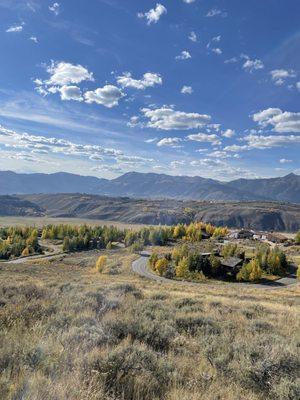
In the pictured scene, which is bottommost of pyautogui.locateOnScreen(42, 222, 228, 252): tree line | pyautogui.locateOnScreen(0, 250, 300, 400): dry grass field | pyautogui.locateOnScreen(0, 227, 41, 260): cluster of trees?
pyautogui.locateOnScreen(0, 227, 41, 260): cluster of trees

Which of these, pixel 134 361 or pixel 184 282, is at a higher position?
pixel 134 361

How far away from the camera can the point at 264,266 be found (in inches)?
3292

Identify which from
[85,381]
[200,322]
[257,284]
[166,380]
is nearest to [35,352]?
[85,381]

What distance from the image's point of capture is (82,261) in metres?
103

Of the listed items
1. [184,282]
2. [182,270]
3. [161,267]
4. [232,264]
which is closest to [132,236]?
[161,267]

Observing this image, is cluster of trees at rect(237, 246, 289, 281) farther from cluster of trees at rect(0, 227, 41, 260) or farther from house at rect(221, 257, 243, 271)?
cluster of trees at rect(0, 227, 41, 260)

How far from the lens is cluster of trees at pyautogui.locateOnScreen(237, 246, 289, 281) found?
76781 mm

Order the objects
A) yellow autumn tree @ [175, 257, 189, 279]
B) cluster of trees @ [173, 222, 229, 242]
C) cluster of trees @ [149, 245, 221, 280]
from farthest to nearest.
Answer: cluster of trees @ [173, 222, 229, 242], cluster of trees @ [149, 245, 221, 280], yellow autumn tree @ [175, 257, 189, 279]

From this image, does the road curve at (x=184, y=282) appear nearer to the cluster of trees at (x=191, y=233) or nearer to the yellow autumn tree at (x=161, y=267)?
the yellow autumn tree at (x=161, y=267)

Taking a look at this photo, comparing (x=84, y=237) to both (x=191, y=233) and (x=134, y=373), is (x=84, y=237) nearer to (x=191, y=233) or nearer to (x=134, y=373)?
(x=191, y=233)

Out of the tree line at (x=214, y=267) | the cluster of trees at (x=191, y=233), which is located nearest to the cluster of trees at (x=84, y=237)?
the cluster of trees at (x=191, y=233)

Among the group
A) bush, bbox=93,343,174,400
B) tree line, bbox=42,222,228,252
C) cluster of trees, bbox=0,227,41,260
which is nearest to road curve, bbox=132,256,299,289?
tree line, bbox=42,222,228,252

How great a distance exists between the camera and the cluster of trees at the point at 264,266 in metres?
76.8

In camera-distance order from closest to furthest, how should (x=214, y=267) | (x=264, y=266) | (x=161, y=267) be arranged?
1. (x=214, y=267)
2. (x=161, y=267)
3. (x=264, y=266)
